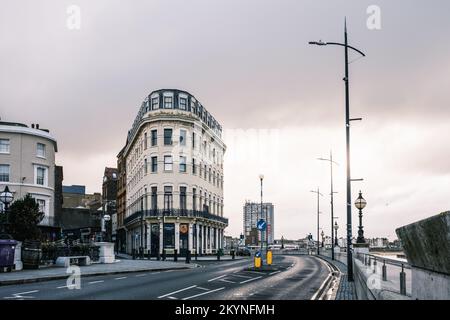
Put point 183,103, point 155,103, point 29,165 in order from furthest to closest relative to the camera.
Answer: point 183,103 < point 155,103 < point 29,165

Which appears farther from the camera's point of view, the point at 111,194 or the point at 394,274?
the point at 111,194

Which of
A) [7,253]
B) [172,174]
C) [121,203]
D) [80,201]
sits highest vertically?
[172,174]

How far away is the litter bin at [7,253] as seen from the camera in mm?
26328

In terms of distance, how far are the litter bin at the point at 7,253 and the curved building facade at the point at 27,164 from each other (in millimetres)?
28465

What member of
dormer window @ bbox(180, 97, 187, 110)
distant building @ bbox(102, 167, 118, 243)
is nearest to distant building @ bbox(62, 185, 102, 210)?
distant building @ bbox(102, 167, 118, 243)

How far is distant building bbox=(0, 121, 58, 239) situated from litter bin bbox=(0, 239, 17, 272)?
28.1m

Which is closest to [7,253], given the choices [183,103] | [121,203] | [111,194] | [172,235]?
[172,235]

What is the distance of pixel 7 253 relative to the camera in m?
26.8

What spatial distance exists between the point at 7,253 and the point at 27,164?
31.2 meters

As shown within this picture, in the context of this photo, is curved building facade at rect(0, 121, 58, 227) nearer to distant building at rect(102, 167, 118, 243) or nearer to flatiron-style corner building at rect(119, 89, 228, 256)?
flatiron-style corner building at rect(119, 89, 228, 256)

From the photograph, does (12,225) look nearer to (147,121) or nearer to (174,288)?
(174,288)

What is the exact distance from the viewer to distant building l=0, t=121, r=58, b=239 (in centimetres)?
5494

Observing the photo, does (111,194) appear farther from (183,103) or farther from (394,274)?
(394,274)
